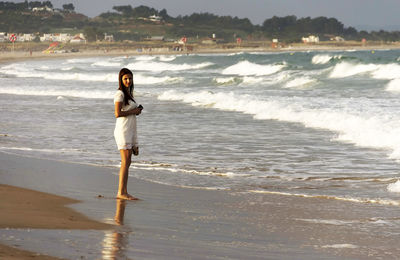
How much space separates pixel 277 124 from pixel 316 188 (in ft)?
29.9

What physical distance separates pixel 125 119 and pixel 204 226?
79.0 inches

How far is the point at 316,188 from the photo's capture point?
9492mm

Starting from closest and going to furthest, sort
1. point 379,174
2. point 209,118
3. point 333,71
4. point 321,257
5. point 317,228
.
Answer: point 321,257
point 317,228
point 379,174
point 209,118
point 333,71

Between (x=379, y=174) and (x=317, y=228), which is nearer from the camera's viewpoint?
(x=317, y=228)

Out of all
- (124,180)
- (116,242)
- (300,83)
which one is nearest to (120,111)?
(124,180)

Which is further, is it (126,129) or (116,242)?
(126,129)

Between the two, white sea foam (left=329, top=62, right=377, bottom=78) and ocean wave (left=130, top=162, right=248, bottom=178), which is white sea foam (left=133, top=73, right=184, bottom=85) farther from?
ocean wave (left=130, top=162, right=248, bottom=178)

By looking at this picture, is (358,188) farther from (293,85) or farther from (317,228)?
(293,85)

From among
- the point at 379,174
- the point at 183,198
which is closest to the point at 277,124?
the point at 379,174

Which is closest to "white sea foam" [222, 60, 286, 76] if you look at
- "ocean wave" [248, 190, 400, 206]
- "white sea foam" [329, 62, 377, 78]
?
"white sea foam" [329, 62, 377, 78]

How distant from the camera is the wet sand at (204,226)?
227 inches

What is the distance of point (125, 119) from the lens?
8.34m

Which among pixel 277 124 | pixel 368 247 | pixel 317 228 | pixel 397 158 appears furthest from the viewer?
pixel 277 124

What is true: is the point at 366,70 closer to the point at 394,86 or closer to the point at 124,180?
the point at 394,86
